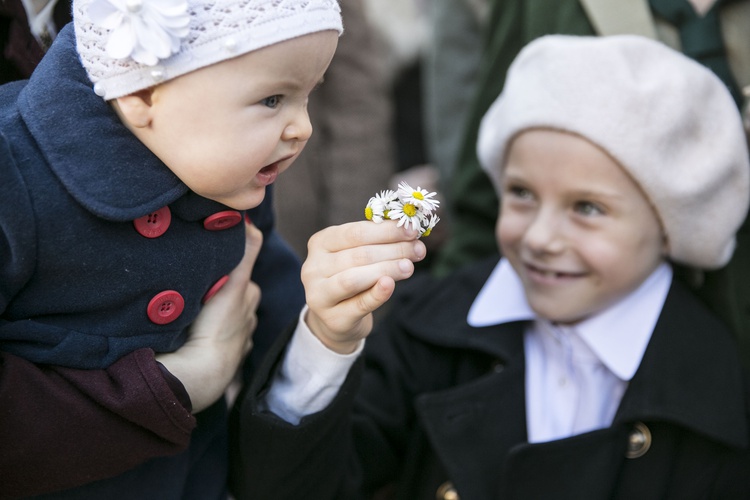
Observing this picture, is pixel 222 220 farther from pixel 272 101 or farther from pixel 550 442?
pixel 550 442

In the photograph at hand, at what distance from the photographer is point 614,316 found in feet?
6.33

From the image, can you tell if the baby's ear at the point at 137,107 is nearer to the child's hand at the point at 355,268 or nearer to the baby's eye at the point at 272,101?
the baby's eye at the point at 272,101

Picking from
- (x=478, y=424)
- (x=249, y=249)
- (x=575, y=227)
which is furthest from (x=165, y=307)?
(x=575, y=227)

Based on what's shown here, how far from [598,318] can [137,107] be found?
4.16ft

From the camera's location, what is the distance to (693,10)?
1938 millimetres

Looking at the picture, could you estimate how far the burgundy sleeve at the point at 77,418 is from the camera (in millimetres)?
1158

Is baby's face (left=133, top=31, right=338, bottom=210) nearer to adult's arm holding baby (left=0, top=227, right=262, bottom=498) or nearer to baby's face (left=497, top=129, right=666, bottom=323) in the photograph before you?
adult's arm holding baby (left=0, top=227, right=262, bottom=498)

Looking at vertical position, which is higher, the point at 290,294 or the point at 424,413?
the point at 290,294

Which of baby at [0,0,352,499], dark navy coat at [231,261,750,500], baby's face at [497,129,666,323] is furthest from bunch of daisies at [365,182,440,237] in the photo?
baby's face at [497,129,666,323]

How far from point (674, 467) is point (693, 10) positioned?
1.11 m

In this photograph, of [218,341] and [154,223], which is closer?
[154,223]

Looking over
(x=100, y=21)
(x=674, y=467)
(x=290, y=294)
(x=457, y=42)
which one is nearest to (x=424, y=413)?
(x=290, y=294)

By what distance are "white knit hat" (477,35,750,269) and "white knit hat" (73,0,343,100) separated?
34.4 inches

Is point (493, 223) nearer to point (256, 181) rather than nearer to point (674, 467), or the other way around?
point (674, 467)
